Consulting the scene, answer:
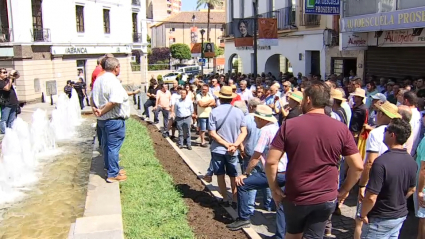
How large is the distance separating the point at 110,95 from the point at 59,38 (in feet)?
84.4

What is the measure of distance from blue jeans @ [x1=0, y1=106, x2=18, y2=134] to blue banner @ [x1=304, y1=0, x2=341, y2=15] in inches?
370

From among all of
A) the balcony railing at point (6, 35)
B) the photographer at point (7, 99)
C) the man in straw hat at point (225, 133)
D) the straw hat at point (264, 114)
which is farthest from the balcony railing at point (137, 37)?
the straw hat at point (264, 114)

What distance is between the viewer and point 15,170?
8.13m

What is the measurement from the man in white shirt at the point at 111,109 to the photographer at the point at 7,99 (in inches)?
219

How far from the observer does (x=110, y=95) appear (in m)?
5.89

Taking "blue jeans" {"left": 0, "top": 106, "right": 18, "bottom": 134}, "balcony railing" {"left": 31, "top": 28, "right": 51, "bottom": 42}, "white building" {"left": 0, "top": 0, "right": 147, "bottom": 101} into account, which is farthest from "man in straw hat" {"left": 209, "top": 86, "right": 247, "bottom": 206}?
"balcony railing" {"left": 31, "top": 28, "right": 51, "bottom": 42}

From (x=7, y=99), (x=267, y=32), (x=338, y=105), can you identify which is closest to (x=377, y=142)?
(x=338, y=105)

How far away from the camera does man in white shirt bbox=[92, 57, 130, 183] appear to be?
232 inches

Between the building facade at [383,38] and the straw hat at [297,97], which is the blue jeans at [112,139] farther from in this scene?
the building facade at [383,38]

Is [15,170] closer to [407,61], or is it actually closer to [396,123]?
[396,123]

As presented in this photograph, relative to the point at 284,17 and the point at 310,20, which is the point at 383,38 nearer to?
the point at 310,20

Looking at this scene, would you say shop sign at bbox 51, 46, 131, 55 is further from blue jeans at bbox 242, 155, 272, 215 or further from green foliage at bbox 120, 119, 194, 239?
blue jeans at bbox 242, 155, 272, 215

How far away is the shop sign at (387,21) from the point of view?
10.4 meters

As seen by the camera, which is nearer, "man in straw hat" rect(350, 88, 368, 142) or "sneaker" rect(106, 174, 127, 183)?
"sneaker" rect(106, 174, 127, 183)
